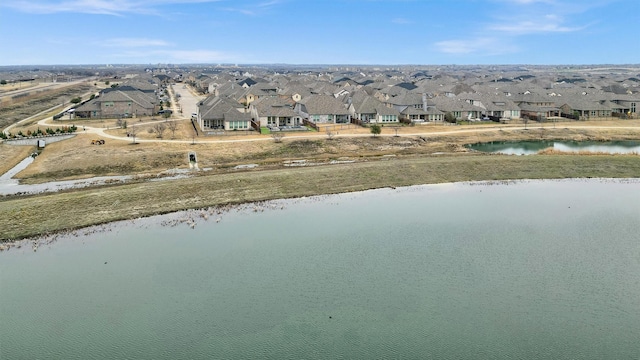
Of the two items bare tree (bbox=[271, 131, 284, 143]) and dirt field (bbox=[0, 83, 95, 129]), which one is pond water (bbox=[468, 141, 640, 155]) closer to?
bare tree (bbox=[271, 131, 284, 143])

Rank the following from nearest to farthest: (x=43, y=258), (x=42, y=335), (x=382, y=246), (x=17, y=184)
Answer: (x=42, y=335)
(x=43, y=258)
(x=382, y=246)
(x=17, y=184)

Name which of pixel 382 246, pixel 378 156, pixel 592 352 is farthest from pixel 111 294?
pixel 378 156

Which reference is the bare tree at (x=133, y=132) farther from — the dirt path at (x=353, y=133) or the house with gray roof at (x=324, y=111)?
the house with gray roof at (x=324, y=111)

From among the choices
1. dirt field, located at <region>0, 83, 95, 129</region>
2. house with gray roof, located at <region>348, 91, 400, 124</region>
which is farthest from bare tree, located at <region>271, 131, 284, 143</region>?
dirt field, located at <region>0, 83, 95, 129</region>

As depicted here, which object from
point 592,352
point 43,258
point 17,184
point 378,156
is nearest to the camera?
point 592,352

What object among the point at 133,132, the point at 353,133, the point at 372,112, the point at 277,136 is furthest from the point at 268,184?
the point at 372,112

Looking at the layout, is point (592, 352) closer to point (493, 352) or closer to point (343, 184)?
point (493, 352)

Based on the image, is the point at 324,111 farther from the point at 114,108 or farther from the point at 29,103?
the point at 29,103
